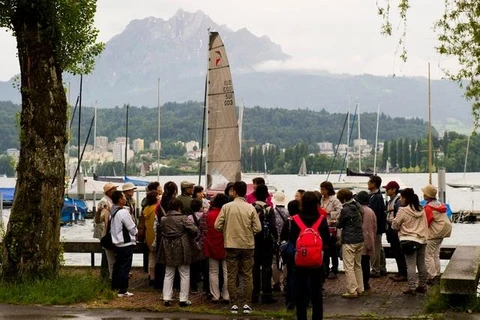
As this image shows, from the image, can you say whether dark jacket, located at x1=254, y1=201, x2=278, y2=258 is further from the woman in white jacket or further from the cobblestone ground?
the woman in white jacket

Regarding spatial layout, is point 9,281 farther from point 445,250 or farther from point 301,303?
point 445,250

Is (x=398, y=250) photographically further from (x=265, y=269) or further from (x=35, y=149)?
(x=35, y=149)

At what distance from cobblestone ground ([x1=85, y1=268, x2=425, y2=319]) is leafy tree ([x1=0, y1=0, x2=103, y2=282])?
1.48m

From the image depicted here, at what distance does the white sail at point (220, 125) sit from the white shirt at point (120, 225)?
1662 cm

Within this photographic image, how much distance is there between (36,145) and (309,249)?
526 centimetres

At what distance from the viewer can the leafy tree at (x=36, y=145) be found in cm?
1419

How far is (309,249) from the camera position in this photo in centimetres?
1133

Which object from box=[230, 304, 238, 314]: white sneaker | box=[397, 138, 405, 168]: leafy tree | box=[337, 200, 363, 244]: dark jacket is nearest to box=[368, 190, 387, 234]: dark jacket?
box=[337, 200, 363, 244]: dark jacket

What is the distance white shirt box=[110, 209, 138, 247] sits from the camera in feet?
46.1

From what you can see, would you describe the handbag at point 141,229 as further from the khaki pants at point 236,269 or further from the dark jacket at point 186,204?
the khaki pants at point 236,269

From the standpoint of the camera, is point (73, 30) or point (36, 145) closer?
point (36, 145)

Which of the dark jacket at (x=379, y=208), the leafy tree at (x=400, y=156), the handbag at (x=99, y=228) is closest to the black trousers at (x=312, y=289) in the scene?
the dark jacket at (x=379, y=208)

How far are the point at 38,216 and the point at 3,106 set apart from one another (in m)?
170

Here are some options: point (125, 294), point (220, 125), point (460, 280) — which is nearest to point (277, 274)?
point (125, 294)
